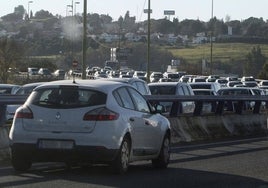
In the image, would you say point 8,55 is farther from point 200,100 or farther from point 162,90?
point 200,100

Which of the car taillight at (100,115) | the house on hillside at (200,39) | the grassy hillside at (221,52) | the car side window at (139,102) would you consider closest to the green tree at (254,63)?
the grassy hillside at (221,52)

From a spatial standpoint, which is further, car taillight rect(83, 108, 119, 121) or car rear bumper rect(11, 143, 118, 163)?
car taillight rect(83, 108, 119, 121)

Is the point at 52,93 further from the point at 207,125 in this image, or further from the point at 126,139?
the point at 207,125

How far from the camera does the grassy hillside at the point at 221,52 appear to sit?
5271 inches

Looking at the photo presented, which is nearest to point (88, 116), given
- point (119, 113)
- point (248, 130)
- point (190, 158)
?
point (119, 113)

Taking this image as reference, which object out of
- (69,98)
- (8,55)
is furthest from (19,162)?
(8,55)

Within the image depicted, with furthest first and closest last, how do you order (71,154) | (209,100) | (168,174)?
(209,100)
(168,174)
(71,154)

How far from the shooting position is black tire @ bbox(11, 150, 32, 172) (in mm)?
12344

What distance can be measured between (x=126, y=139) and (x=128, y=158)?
0.37 meters

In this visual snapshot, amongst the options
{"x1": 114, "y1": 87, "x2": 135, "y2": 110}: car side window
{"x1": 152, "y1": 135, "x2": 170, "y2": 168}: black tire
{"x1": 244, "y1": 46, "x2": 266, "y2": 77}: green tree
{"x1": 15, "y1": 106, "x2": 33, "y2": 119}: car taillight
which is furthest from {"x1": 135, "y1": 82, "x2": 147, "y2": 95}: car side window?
{"x1": 244, "y1": 46, "x2": 266, "y2": 77}: green tree

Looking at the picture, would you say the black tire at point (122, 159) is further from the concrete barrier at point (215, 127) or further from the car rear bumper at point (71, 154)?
the concrete barrier at point (215, 127)

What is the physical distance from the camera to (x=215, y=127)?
23656 mm

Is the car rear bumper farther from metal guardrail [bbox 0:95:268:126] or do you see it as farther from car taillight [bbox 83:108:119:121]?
metal guardrail [bbox 0:95:268:126]

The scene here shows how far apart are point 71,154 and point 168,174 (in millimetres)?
1954
